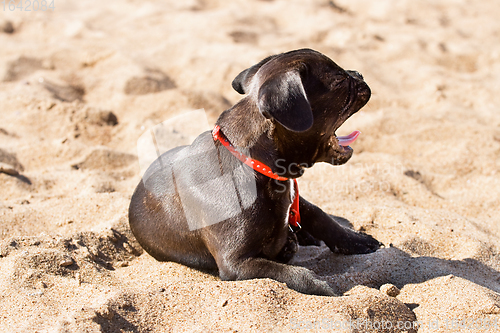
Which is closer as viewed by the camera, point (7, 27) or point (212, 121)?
point (212, 121)

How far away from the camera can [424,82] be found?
6.95 metres

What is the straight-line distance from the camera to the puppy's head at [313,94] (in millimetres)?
2769

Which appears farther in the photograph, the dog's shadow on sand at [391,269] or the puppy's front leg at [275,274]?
the dog's shadow on sand at [391,269]

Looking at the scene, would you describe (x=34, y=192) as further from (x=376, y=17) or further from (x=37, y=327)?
(x=376, y=17)

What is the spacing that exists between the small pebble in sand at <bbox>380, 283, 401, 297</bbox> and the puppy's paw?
624 millimetres

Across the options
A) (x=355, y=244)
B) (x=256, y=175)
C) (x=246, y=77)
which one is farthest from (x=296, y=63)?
(x=355, y=244)

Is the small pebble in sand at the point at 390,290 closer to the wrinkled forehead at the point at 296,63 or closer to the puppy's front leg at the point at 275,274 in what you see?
the puppy's front leg at the point at 275,274

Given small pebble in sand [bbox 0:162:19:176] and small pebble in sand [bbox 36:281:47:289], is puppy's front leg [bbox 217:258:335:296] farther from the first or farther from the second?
small pebble in sand [bbox 0:162:19:176]

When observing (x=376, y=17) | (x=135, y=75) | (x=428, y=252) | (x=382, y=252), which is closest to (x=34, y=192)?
(x=135, y=75)

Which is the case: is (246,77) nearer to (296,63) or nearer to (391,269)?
(296,63)

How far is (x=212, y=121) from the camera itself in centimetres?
598

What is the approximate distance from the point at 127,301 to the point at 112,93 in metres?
4.40

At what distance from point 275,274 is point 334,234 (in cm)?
83

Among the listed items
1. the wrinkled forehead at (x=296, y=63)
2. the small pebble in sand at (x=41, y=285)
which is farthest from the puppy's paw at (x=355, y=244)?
the small pebble in sand at (x=41, y=285)
